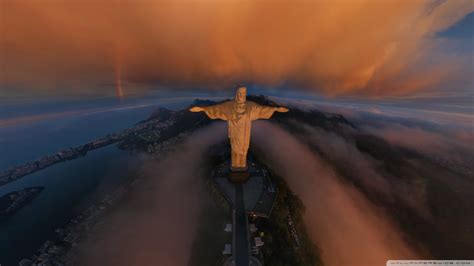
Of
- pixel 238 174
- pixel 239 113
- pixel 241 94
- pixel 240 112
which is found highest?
pixel 241 94

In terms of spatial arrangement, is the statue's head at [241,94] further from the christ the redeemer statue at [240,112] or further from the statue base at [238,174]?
the statue base at [238,174]

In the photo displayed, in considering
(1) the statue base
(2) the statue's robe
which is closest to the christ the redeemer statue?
(2) the statue's robe

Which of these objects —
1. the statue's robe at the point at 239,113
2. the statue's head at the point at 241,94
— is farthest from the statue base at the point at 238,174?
the statue's head at the point at 241,94

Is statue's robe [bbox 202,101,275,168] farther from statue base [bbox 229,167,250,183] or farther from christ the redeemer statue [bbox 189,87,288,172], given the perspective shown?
statue base [bbox 229,167,250,183]

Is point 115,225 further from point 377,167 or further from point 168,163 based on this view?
point 377,167

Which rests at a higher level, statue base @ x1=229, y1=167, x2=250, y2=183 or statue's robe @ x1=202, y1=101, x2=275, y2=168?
statue's robe @ x1=202, y1=101, x2=275, y2=168

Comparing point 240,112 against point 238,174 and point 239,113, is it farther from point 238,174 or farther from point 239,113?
point 238,174

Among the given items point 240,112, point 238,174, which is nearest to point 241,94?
point 240,112

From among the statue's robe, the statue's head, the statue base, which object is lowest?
the statue base
